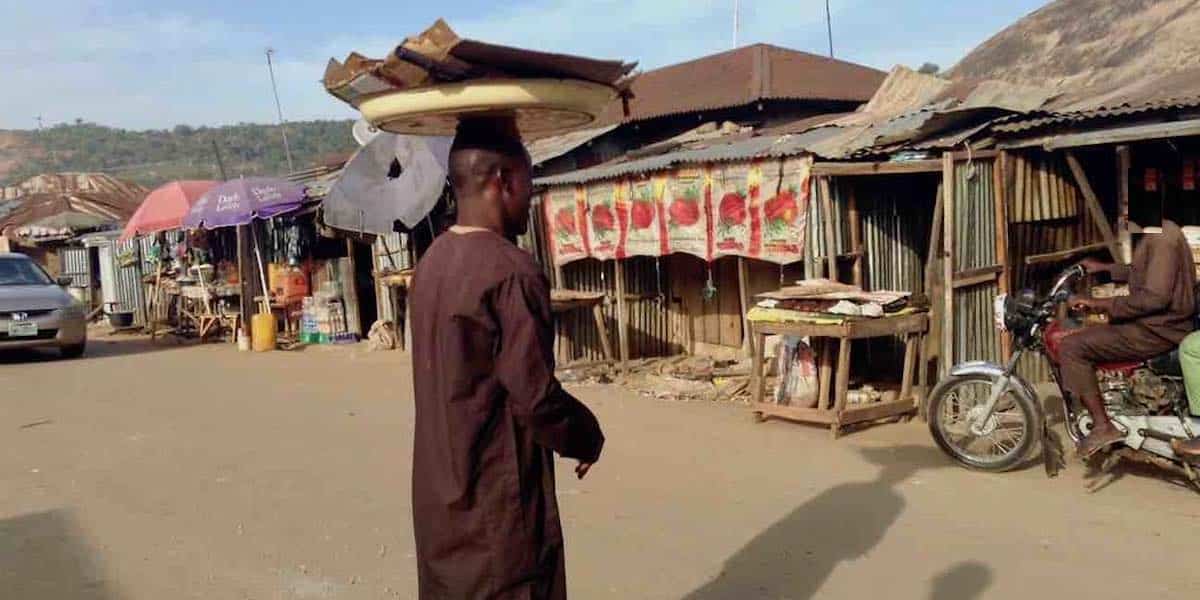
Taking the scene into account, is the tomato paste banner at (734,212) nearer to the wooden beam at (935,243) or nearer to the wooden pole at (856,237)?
the wooden pole at (856,237)

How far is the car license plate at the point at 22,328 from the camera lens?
1398 centimetres

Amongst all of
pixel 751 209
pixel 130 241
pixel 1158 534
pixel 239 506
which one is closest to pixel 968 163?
pixel 751 209

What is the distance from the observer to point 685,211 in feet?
31.2

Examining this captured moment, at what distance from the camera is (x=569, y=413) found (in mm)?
2469

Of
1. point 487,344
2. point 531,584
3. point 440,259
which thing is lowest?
point 531,584

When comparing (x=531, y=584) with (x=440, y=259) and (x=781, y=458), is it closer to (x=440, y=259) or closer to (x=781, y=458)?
(x=440, y=259)

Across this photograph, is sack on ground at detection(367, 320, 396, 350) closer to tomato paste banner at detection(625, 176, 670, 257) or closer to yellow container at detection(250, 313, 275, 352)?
yellow container at detection(250, 313, 275, 352)

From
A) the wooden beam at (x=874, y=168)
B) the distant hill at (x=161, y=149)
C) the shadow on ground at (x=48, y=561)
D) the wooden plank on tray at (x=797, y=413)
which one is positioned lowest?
the shadow on ground at (x=48, y=561)

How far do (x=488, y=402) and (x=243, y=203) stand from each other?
1360 cm

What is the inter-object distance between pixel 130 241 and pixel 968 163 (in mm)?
19158

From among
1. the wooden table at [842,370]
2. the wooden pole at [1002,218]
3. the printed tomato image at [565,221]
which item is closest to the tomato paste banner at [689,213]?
the printed tomato image at [565,221]

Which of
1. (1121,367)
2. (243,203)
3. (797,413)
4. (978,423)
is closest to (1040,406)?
(978,423)

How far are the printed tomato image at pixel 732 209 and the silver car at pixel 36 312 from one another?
10622mm

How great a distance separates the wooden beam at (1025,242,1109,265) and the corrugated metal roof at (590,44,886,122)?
7261 mm
